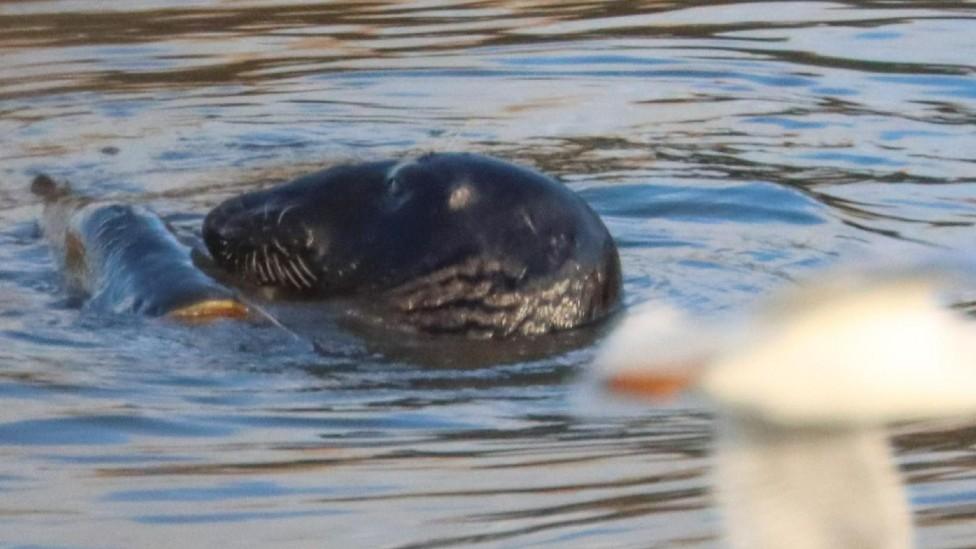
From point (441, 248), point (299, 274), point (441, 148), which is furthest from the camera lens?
point (441, 148)

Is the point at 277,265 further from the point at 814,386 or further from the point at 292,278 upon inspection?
the point at 814,386

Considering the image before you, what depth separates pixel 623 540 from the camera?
3.40 meters

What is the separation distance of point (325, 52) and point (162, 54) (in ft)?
2.61

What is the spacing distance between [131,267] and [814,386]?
4.74m

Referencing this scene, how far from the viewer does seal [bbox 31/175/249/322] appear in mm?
5273

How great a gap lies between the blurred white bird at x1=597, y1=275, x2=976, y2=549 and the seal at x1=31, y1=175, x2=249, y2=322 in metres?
4.29

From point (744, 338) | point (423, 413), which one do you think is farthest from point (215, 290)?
point (744, 338)

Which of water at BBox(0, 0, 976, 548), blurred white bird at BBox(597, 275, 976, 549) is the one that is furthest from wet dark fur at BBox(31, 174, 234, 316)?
blurred white bird at BBox(597, 275, 976, 549)

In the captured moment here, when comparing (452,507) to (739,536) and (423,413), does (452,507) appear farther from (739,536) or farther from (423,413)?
(739,536)

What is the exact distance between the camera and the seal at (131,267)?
5273 millimetres

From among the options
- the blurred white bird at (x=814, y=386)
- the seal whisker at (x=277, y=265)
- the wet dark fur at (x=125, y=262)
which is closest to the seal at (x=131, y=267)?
the wet dark fur at (x=125, y=262)

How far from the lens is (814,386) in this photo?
3.23ft

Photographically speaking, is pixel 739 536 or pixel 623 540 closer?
pixel 739 536

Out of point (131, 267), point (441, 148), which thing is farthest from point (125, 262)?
point (441, 148)
